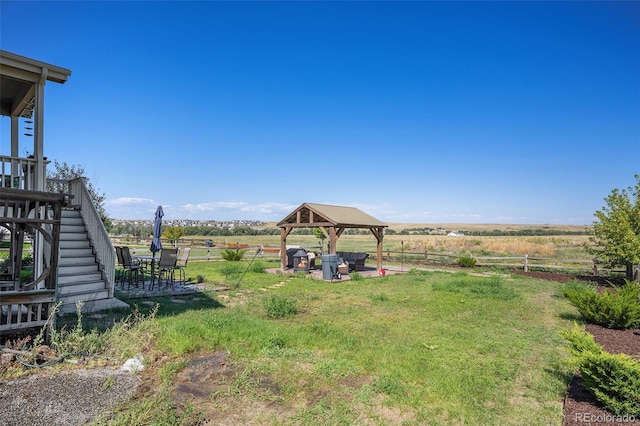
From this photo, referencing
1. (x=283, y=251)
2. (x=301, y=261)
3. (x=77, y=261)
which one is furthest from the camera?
(x=283, y=251)

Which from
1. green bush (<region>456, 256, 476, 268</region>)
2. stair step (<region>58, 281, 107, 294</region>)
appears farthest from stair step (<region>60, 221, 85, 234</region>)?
green bush (<region>456, 256, 476, 268</region>)

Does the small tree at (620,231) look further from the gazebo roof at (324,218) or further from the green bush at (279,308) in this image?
the green bush at (279,308)

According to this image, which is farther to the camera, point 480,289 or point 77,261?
point 480,289

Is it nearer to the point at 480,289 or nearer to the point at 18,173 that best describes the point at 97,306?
the point at 18,173

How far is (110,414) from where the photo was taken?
3.46m

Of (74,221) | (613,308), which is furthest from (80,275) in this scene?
(613,308)

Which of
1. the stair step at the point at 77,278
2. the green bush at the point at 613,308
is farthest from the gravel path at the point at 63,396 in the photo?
the green bush at the point at 613,308

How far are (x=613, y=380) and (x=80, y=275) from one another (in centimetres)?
946

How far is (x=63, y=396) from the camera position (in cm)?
381

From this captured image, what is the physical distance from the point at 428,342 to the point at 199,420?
403cm

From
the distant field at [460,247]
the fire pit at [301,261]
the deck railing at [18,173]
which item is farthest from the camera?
the distant field at [460,247]

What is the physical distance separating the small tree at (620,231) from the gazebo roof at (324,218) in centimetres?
854

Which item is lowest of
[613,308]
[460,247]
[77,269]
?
[460,247]

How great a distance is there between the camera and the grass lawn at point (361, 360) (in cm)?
371
